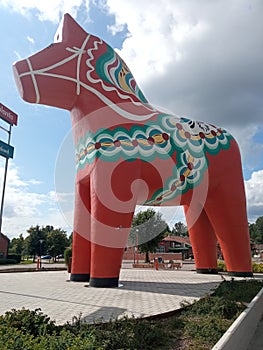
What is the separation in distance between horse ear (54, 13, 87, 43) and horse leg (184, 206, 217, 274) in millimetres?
8477

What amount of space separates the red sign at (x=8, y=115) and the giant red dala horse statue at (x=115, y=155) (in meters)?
0.68

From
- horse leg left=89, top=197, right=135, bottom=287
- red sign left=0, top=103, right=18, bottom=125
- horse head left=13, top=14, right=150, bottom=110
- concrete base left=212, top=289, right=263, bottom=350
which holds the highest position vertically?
horse head left=13, top=14, right=150, bottom=110

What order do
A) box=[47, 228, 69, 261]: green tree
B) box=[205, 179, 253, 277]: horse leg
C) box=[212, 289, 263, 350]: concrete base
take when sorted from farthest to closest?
box=[47, 228, 69, 261]: green tree
box=[205, 179, 253, 277]: horse leg
box=[212, 289, 263, 350]: concrete base

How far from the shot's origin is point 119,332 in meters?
4.76

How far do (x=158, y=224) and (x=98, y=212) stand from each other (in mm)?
22264

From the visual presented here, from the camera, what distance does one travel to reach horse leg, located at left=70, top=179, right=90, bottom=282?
11.3m

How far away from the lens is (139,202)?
12492mm

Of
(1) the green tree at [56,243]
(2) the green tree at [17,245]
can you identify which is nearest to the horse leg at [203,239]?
(1) the green tree at [56,243]

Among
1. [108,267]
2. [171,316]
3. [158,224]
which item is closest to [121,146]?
[108,267]

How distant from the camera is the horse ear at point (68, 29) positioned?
11039mm

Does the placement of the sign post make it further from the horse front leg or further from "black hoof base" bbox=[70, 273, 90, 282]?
"black hoof base" bbox=[70, 273, 90, 282]

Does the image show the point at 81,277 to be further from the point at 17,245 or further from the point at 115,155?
the point at 17,245

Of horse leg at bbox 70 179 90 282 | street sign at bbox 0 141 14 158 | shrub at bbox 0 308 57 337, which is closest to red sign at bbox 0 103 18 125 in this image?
street sign at bbox 0 141 14 158

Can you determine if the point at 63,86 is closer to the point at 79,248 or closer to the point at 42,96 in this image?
the point at 42,96
